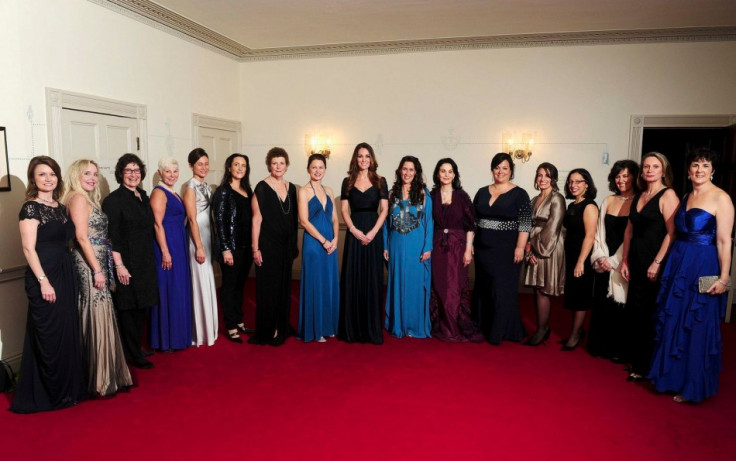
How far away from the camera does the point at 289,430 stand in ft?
10.0

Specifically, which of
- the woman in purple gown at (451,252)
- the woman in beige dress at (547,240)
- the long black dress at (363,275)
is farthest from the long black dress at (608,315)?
the long black dress at (363,275)

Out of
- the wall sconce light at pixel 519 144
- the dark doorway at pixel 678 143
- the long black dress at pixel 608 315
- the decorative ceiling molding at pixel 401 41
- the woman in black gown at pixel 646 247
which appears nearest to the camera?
the woman in black gown at pixel 646 247

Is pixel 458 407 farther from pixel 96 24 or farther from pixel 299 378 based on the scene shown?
pixel 96 24

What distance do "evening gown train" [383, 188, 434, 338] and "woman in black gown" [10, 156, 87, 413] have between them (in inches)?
99.7

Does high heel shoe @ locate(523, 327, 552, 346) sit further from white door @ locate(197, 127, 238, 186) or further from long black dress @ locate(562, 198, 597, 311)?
white door @ locate(197, 127, 238, 186)

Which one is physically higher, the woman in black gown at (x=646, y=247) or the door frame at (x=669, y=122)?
the door frame at (x=669, y=122)

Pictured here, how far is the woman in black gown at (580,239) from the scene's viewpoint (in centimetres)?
418

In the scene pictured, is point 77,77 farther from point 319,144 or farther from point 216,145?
point 319,144

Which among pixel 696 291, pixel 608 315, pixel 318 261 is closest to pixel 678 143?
pixel 608 315

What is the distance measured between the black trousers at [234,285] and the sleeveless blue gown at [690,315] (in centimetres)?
337

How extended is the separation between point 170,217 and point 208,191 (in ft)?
1.62

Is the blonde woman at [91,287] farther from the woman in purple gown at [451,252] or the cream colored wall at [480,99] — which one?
the cream colored wall at [480,99]

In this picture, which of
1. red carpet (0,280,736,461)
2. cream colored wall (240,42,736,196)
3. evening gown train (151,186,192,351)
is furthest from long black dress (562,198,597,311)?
evening gown train (151,186,192,351)

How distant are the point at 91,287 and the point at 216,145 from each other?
12.2 ft
